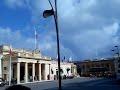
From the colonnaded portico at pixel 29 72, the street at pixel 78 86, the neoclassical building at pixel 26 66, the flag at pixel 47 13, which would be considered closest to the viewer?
the flag at pixel 47 13

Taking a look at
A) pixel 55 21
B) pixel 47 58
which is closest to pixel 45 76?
pixel 47 58

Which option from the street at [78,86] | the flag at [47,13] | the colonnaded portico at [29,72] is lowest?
the street at [78,86]

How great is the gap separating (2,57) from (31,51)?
1991cm

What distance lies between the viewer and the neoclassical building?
7288cm

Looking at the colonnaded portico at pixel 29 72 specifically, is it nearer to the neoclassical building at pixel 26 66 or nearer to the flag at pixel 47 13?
the neoclassical building at pixel 26 66

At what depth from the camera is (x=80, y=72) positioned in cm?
14312

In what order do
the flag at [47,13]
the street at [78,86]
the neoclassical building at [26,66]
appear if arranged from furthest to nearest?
the neoclassical building at [26,66] → the street at [78,86] → the flag at [47,13]

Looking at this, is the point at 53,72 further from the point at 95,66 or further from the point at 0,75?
the point at 95,66

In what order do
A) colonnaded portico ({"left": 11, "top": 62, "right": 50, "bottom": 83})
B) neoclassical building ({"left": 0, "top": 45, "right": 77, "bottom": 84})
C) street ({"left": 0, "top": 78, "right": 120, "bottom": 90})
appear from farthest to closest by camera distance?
colonnaded portico ({"left": 11, "top": 62, "right": 50, "bottom": 83}) → neoclassical building ({"left": 0, "top": 45, "right": 77, "bottom": 84}) → street ({"left": 0, "top": 78, "right": 120, "bottom": 90})

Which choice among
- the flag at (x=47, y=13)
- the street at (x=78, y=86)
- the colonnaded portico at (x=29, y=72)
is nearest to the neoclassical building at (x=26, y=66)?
the colonnaded portico at (x=29, y=72)

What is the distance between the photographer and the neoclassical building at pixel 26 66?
7288cm

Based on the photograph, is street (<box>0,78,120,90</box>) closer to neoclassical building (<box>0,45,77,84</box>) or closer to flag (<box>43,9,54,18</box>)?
neoclassical building (<box>0,45,77,84</box>)

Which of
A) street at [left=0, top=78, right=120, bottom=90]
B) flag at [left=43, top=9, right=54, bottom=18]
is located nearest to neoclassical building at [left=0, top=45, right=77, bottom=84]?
street at [left=0, top=78, right=120, bottom=90]

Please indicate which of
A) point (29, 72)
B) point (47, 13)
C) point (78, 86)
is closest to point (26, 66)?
point (29, 72)
